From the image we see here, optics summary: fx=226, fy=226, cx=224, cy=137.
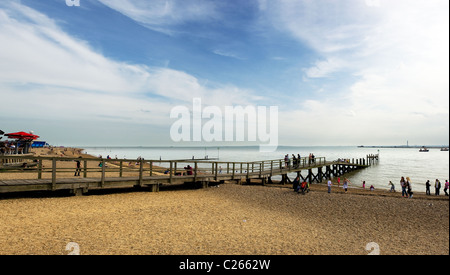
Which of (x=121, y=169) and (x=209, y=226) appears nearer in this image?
(x=209, y=226)

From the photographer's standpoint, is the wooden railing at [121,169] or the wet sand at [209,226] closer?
the wet sand at [209,226]

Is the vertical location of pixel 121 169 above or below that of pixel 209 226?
above

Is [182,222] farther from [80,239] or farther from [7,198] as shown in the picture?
[7,198]

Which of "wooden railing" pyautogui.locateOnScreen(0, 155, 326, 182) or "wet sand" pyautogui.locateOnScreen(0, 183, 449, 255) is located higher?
"wooden railing" pyautogui.locateOnScreen(0, 155, 326, 182)

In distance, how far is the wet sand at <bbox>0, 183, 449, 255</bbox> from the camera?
5871 millimetres

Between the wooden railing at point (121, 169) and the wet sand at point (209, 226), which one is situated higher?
the wooden railing at point (121, 169)

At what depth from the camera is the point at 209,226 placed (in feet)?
25.2

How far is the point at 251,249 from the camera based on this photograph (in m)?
6.01

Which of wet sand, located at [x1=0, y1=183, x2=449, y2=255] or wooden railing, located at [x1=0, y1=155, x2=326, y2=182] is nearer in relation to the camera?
wet sand, located at [x1=0, y1=183, x2=449, y2=255]

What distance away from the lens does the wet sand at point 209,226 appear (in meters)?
5.87
